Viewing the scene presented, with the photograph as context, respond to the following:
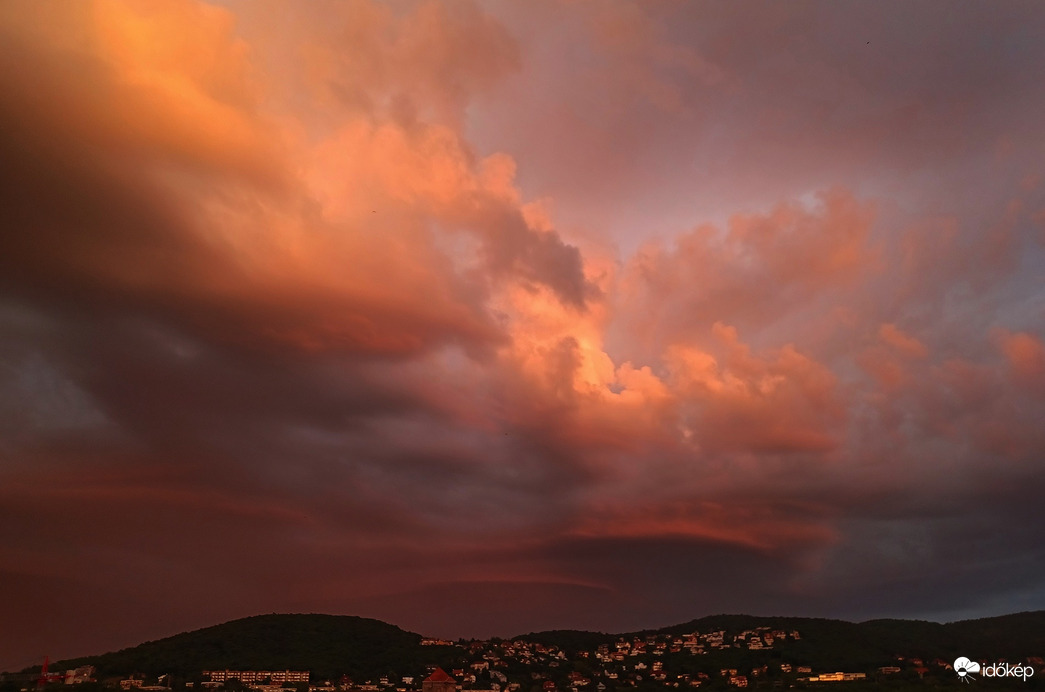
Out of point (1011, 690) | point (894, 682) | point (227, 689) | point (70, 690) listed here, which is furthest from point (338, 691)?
point (1011, 690)

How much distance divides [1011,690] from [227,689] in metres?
160

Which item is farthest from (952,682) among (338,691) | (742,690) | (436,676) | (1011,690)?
(338,691)

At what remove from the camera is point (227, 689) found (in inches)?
7165

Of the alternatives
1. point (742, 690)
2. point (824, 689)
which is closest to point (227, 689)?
point (742, 690)

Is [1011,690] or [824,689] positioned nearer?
[1011,690]

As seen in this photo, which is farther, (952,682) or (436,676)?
(952,682)

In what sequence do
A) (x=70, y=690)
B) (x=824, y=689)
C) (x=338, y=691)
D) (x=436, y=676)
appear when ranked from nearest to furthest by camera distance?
(x=70, y=690)
(x=436, y=676)
(x=824, y=689)
(x=338, y=691)

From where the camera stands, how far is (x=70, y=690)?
14550 cm

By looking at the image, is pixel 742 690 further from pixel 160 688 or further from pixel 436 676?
pixel 160 688

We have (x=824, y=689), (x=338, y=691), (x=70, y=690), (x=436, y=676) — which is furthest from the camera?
(x=338, y=691)

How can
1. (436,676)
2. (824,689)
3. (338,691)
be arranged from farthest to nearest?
(338,691) < (824,689) < (436,676)

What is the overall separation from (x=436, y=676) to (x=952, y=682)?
116m

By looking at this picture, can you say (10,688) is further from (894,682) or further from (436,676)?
(894,682)

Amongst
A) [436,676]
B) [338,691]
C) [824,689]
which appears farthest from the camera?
[338,691]
